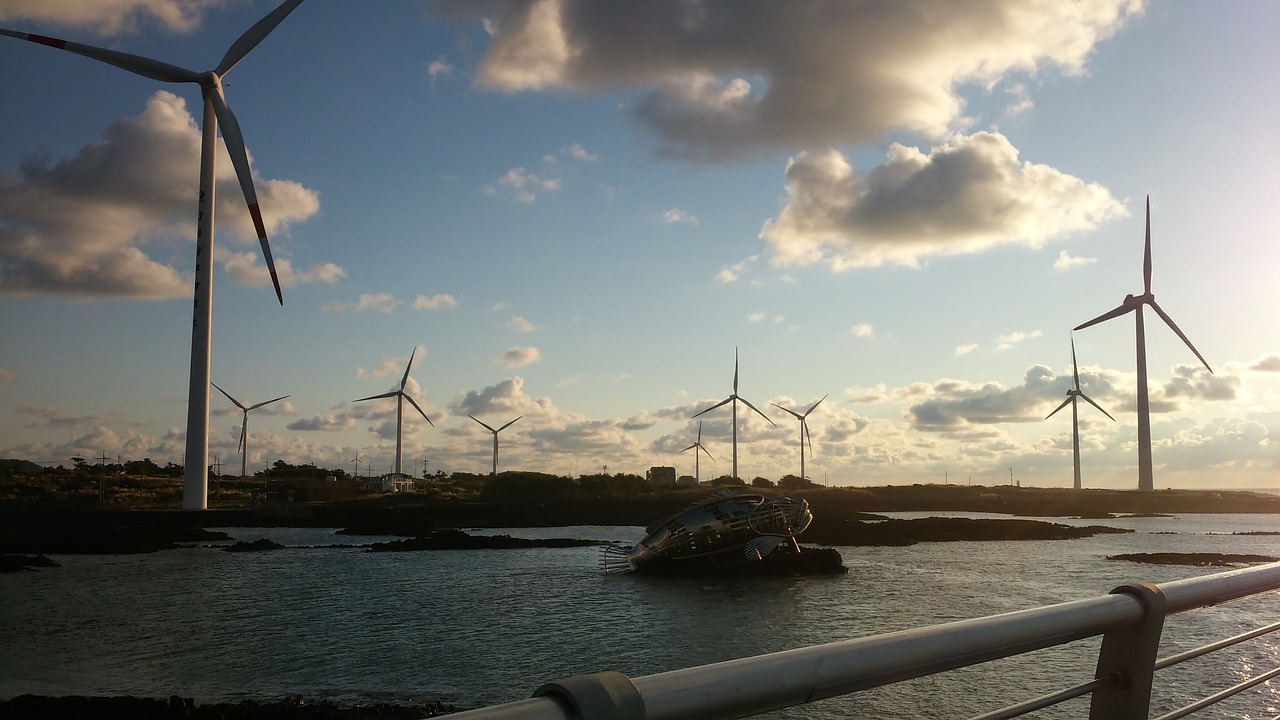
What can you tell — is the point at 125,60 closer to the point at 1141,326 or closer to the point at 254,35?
the point at 254,35

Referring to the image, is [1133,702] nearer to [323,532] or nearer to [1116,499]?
[323,532]

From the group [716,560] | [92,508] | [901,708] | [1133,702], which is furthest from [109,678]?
[92,508]

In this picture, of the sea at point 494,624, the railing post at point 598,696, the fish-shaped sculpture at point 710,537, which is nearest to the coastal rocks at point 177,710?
the sea at point 494,624

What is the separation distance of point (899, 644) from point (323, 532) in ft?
311

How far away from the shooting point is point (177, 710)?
17.8 m

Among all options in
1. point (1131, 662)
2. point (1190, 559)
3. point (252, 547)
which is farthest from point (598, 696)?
point (1190, 559)

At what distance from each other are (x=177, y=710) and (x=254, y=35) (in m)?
76.0

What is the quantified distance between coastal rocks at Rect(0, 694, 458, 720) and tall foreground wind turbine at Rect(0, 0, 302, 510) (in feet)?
174

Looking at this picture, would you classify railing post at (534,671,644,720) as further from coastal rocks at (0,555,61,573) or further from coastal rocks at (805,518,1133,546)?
coastal rocks at (805,518,1133,546)

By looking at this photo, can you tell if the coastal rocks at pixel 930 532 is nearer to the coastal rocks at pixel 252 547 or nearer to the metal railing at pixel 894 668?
the coastal rocks at pixel 252 547

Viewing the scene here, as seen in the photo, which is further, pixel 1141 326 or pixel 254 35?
pixel 1141 326

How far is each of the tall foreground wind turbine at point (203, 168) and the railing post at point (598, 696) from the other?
71164mm

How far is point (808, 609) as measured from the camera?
1508 inches

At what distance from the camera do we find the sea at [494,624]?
23.3 meters
